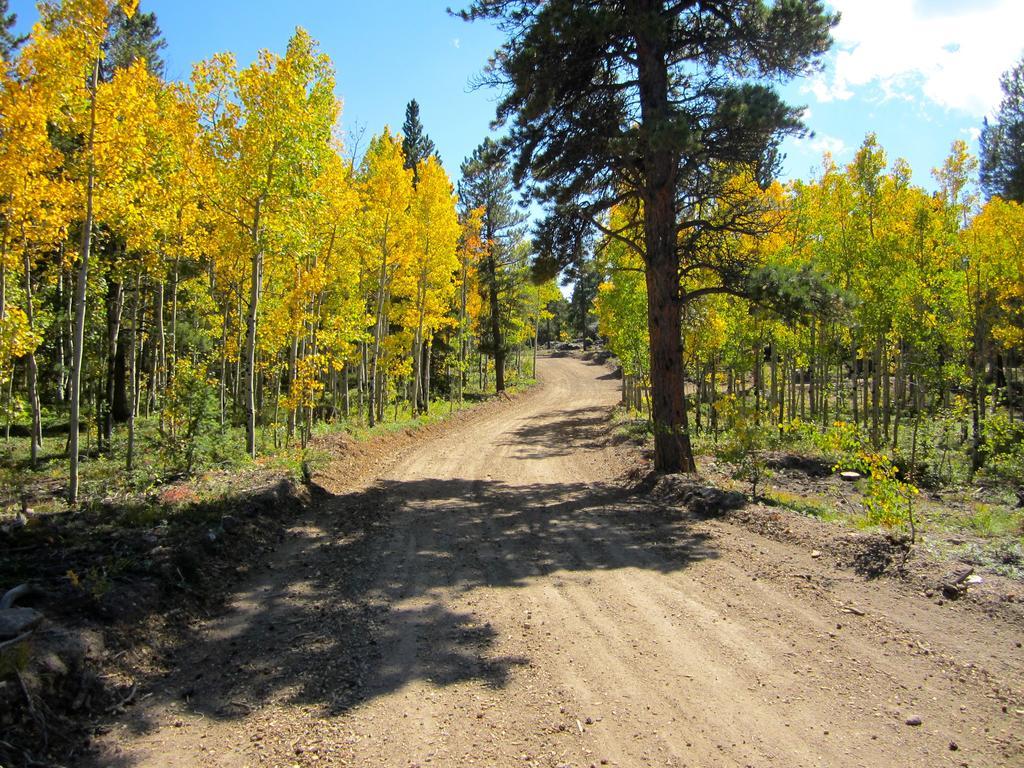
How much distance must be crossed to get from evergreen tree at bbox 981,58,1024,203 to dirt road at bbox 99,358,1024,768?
35.7m

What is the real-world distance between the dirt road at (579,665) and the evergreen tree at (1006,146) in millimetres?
35716

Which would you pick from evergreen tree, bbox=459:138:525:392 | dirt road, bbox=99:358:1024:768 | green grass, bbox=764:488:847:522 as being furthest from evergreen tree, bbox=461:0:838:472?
evergreen tree, bbox=459:138:525:392

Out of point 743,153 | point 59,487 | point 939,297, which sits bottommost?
point 59,487

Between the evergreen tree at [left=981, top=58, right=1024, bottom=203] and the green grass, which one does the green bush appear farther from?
the evergreen tree at [left=981, top=58, right=1024, bottom=203]

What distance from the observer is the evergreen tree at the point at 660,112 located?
31.8 ft

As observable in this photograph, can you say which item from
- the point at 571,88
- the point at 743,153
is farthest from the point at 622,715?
the point at 571,88

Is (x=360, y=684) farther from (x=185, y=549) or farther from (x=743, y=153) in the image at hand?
(x=743, y=153)

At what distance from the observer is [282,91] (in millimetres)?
11703

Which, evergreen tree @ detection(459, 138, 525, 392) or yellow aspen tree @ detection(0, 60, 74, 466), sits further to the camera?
evergreen tree @ detection(459, 138, 525, 392)

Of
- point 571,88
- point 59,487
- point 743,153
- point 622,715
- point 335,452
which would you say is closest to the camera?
point 622,715

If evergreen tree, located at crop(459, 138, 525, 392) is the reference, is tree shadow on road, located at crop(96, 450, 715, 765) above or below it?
below

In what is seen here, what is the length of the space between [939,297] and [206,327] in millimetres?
25868

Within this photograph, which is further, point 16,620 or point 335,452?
point 335,452

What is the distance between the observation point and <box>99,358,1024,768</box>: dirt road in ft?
11.7
